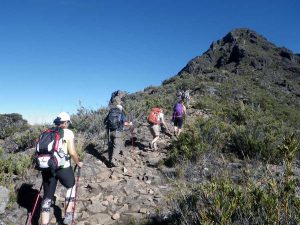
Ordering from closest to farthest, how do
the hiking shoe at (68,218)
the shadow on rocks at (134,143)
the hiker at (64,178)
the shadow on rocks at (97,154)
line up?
1. the hiker at (64,178)
2. the hiking shoe at (68,218)
3. the shadow on rocks at (97,154)
4. the shadow on rocks at (134,143)

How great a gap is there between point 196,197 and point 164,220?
978mm

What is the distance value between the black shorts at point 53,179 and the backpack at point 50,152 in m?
0.20

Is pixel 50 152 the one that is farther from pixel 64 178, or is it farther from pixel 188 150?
pixel 188 150

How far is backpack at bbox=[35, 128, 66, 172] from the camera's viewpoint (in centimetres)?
548

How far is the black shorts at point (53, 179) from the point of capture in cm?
565

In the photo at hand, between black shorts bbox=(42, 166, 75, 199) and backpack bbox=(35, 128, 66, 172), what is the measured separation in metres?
0.20

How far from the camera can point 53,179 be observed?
5.70 metres

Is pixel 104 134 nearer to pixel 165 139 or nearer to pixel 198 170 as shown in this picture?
pixel 165 139

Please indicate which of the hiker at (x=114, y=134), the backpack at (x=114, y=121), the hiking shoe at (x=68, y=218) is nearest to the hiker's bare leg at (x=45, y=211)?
the hiking shoe at (x=68, y=218)

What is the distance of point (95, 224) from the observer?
6.08 metres

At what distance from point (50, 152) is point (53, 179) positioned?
1.71ft

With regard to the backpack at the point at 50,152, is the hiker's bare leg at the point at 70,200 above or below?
below

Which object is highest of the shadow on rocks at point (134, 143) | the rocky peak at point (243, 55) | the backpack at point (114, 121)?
the rocky peak at point (243, 55)

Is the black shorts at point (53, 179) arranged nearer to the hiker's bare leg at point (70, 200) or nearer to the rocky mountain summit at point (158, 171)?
the hiker's bare leg at point (70, 200)
